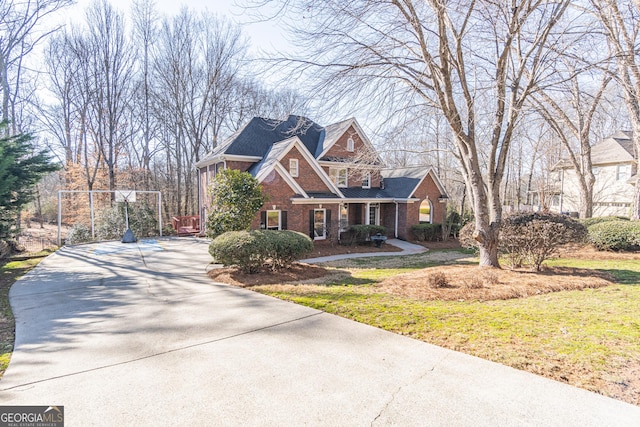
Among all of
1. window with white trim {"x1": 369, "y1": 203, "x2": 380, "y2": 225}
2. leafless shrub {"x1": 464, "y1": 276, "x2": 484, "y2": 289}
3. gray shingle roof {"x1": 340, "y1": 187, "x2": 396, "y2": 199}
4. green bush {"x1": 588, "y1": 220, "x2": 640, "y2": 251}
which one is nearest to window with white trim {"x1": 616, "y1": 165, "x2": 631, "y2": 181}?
green bush {"x1": 588, "y1": 220, "x2": 640, "y2": 251}

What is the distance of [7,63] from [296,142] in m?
17.3

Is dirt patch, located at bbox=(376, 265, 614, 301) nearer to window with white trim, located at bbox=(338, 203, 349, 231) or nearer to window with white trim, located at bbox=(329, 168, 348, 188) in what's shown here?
window with white trim, located at bbox=(338, 203, 349, 231)

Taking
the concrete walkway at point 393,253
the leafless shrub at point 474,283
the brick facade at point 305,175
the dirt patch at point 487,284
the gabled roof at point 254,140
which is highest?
the gabled roof at point 254,140

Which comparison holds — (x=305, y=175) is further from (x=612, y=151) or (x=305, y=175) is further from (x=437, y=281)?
(x=612, y=151)

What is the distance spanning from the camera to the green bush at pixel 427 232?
21469mm

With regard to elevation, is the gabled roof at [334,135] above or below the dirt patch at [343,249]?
above

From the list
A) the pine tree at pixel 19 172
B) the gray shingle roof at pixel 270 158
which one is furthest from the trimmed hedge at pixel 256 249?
the pine tree at pixel 19 172

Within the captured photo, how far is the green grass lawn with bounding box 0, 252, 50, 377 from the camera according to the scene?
173 inches

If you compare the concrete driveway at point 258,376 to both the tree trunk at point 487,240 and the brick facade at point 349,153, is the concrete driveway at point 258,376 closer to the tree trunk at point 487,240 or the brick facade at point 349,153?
the tree trunk at point 487,240

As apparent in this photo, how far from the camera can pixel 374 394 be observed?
3139 millimetres

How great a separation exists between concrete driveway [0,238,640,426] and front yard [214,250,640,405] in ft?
1.20

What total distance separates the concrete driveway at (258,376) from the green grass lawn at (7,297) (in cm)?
14

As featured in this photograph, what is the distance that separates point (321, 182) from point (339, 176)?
3.78 metres

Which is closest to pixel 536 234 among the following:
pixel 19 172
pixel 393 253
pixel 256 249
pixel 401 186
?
pixel 256 249
